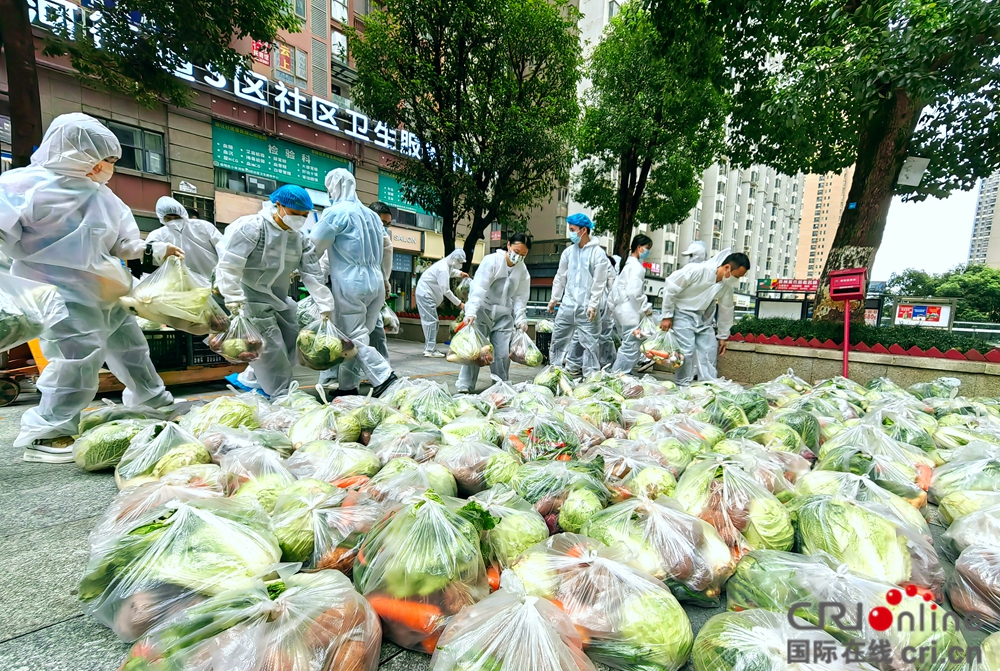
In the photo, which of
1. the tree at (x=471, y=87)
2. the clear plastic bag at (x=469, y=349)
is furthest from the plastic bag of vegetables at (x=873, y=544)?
the tree at (x=471, y=87)

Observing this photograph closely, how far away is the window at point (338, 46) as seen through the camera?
17.0 meters

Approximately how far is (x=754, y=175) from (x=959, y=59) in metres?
44.8

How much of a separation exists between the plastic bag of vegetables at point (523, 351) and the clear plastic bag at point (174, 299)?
2.95 meters

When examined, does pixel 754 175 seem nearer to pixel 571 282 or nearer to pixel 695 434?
pixel 571 282

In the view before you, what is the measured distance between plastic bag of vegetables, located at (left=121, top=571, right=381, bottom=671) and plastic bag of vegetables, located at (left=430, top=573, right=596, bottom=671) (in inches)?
9.1

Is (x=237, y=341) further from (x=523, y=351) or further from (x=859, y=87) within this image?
(x=859, y=87)

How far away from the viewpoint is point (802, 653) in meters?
1.00

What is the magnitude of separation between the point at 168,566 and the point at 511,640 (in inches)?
35.6

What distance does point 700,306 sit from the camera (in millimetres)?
5371

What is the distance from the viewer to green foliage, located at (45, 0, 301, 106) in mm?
6781

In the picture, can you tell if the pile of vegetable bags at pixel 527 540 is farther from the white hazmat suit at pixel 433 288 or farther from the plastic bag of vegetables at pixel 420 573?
the white hazmat suit at pixel 433 288

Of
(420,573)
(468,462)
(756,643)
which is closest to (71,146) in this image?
(468,462)

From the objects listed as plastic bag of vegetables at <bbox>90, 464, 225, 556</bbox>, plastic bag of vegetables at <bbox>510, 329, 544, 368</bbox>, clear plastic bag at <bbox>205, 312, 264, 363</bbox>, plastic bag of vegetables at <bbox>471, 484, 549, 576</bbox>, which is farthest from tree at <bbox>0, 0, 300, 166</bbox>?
plastic bag of vegetables at <bbox>471, 484, 549, 576</bbox>

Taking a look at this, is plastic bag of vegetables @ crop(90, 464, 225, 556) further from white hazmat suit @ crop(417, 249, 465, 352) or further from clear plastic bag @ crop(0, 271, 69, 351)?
white hazmat suit @ crop(417, 249, 465, 352)
